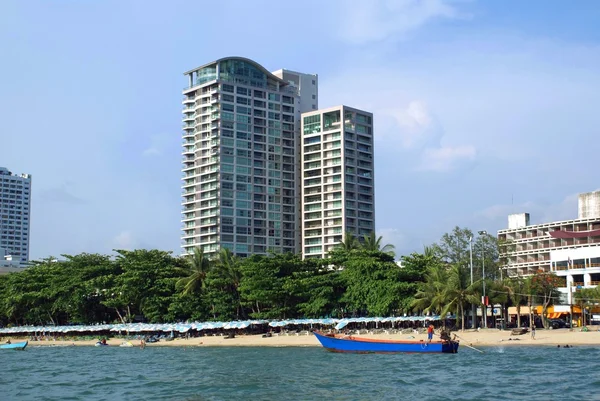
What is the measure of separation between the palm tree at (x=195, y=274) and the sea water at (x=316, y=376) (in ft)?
80.3

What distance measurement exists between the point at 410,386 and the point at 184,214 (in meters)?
120

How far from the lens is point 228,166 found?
154750mm

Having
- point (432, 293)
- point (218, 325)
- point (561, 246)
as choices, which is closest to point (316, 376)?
point (432, 293)

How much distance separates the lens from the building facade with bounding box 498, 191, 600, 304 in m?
97.5

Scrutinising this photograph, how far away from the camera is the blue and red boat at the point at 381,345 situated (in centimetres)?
5888

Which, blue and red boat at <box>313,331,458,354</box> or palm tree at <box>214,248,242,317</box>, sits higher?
palm tree at <box>214,248,242,317</box>

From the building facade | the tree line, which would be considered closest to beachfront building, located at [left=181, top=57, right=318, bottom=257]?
the tree line

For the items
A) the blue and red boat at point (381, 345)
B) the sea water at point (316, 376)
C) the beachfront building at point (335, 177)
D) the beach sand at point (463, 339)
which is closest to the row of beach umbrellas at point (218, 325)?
the beach sand at point (463, 339)

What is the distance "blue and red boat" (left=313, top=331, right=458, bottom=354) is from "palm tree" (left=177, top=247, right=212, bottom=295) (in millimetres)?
32504

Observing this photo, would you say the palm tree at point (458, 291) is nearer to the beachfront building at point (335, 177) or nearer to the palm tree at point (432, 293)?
the palm tree at point (432, 293)

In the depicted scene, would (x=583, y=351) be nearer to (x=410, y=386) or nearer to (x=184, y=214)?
(x=410, y=386)

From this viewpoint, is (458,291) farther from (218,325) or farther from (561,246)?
(561,246)

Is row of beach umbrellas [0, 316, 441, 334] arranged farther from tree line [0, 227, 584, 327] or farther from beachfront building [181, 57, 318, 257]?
beachfront building [181, 57, 318, 257]

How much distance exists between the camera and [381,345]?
60.9 meters
